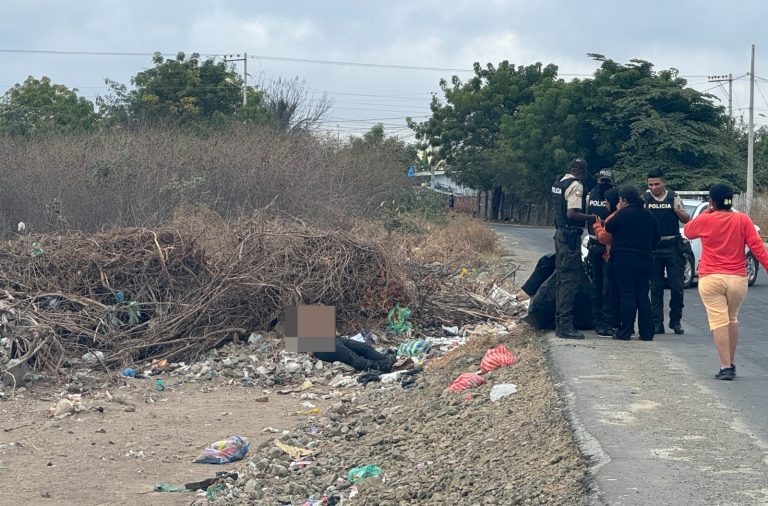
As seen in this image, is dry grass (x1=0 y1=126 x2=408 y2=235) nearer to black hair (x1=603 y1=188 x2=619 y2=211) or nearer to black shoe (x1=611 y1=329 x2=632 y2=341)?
black hair (x1=603 y1=188 x2=619 y2=211)

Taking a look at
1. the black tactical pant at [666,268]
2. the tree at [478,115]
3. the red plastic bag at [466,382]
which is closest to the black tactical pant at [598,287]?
the black tactical pant at [666,268]

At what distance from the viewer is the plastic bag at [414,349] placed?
13805mm

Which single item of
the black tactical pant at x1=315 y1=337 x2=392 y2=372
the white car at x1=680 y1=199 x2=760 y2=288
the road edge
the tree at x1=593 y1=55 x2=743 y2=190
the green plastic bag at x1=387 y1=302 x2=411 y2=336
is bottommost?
the black tactical pant at x1=315 y1=337 x2=392 y2=372

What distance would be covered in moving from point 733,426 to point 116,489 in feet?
15.5

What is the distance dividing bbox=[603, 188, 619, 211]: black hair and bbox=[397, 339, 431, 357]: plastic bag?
3.35m

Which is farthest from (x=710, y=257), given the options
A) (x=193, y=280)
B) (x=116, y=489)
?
(x=193, y=280)

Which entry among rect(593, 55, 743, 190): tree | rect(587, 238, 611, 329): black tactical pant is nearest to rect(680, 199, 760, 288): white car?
rect(587, 238, 611, 329): black tactical pant

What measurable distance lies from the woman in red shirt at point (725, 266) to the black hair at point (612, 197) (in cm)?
210

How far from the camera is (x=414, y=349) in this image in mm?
13828

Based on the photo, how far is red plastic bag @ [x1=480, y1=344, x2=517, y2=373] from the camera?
10742mm

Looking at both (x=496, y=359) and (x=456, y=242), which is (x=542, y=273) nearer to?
(x=496, y=359)

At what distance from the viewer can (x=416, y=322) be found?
603 inches

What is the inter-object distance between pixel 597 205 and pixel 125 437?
533 cm

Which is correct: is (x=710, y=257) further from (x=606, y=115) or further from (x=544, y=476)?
(x=606, y=115)
